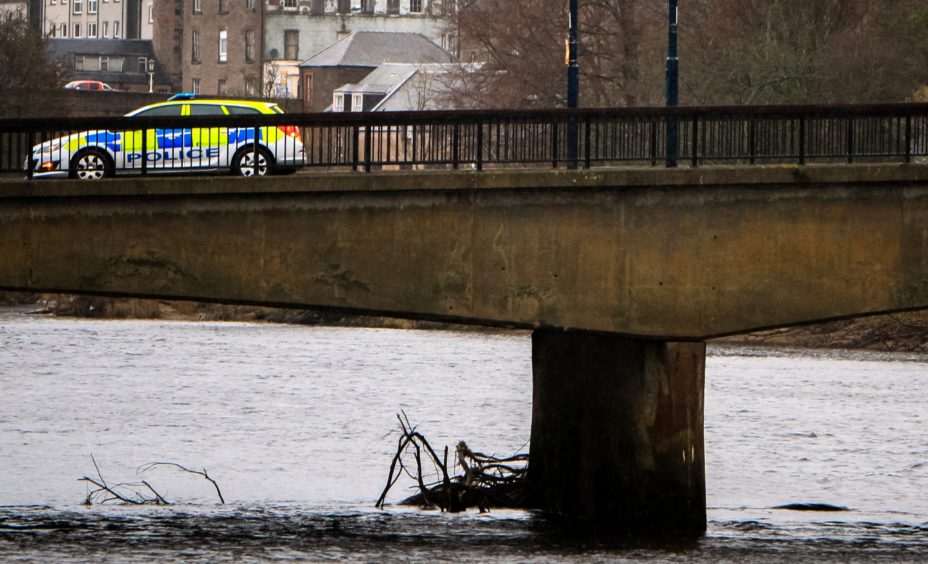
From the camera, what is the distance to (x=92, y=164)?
930 inches

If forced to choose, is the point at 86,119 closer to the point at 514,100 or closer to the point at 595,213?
the point at 595,213

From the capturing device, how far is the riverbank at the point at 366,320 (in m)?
49.7

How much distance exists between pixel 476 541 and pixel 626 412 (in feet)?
7.29

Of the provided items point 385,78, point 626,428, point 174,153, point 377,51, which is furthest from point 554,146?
point 377,51

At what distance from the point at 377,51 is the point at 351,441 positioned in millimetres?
82770

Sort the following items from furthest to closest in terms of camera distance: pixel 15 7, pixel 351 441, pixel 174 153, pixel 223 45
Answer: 1. pixel 15 7
2. pixel 223 45
3. pixel 351 441
4. pixel 174 153

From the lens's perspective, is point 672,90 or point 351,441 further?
point 351,441

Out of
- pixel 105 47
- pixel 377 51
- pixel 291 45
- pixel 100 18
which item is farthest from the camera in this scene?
pixel 100 18

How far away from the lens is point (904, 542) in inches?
858

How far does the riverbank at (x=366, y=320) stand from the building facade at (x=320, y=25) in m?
50.4

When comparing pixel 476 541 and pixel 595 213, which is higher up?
pixel 595 213

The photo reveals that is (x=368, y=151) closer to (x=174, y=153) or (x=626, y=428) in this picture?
(x=174, y=153)

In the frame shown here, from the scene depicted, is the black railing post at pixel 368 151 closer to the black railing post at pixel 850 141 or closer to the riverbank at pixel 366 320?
the black railing post at pixel 850 141

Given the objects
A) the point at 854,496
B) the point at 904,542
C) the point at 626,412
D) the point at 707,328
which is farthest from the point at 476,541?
the point at 854,496
